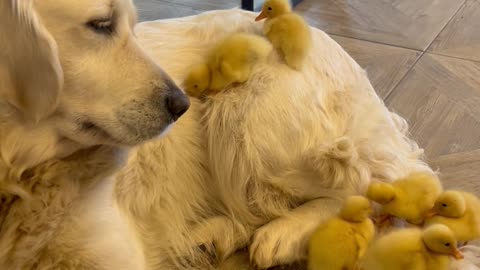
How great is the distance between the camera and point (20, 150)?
1173 millimetres

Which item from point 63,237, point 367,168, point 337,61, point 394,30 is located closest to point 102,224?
point 63,237

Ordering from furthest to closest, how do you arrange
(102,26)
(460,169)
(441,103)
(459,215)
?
(441,103) → (460,169) → (459,215) → (102,26)

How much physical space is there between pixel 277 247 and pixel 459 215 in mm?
420

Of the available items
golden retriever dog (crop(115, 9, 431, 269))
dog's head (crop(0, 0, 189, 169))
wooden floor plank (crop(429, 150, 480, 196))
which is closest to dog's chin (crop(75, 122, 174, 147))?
dog's head (crop(0, 0, 189, 169))

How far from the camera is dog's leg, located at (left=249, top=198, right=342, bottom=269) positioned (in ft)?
5.35

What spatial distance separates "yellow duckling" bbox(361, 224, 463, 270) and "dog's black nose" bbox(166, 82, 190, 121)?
20.7 inches

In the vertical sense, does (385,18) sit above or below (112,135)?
below

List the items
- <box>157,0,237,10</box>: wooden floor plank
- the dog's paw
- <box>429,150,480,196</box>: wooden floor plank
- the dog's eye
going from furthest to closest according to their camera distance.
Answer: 1. <box>157,0,237,10</box>: wooden floor plank
2. <box>429,150,480,196</box>: wooden floor plank
3. the dog's paw
4. the dog's eye

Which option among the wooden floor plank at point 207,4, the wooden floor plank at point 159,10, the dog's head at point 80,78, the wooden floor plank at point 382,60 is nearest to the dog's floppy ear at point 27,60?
the dog's head at point 80,78

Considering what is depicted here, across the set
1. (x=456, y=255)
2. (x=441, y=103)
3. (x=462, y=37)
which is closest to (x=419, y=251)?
(x=456, y=255)

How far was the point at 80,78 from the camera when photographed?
114 cm

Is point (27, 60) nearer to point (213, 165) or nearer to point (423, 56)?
point (213, 165)

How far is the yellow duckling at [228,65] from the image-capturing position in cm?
164

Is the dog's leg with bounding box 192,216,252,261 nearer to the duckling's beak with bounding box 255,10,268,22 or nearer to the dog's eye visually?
the duckling's beak with bounding box 255,10,268,22
